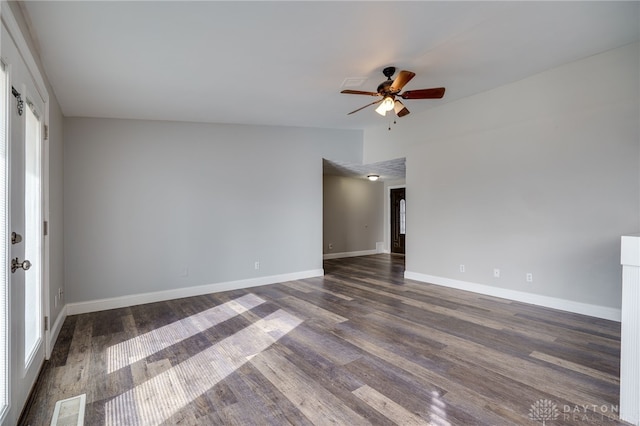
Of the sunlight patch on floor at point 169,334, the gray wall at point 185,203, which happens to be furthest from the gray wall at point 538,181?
the sunlight patch on floor at point 169,334

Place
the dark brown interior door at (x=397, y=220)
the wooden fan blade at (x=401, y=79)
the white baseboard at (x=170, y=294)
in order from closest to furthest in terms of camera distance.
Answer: the wooden fan blade at (x=401, y=79), the white baseboard at (x=170, y=294), the dark brown interior door at (x=397, y=220)

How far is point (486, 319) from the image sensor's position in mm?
3531

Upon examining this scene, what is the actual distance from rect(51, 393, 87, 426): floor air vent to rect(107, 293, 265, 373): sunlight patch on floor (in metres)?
0.38

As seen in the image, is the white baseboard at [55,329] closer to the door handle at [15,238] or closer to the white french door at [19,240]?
the white french door at [19,240]

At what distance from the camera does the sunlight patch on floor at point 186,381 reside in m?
1.95

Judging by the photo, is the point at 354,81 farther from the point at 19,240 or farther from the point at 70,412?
the point at 70,412

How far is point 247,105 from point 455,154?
327 cm

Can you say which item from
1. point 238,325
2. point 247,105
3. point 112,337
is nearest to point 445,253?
point 238,325

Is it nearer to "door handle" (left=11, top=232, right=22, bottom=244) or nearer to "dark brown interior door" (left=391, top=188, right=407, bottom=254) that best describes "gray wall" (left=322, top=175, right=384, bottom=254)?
"dark brown interior door" (left=391, top=188, right=407, bottom=254)

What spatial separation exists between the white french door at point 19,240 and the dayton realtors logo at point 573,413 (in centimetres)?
303

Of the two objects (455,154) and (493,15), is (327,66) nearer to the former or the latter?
(493,15)

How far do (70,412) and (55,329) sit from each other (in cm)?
163

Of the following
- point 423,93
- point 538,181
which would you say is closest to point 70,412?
point 423,93

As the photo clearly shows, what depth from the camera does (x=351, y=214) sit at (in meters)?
8.43
